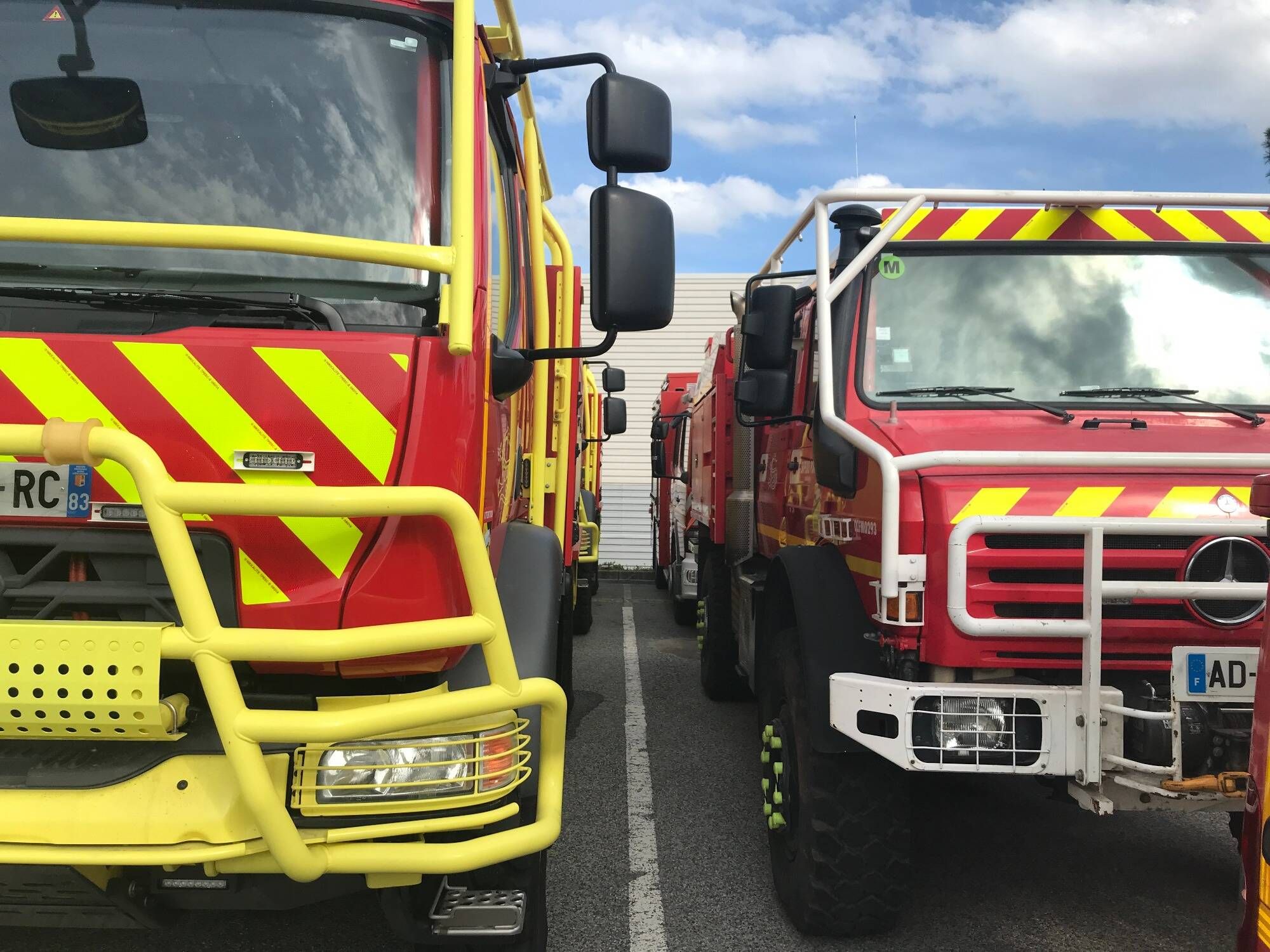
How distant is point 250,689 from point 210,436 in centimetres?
54

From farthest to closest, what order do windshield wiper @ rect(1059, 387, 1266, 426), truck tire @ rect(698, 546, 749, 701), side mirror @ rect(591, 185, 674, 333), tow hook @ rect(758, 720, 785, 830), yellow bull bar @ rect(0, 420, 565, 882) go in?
1. truck tire @ rect(698, 546, 749, 701)
2. tow hook @ rect(758, 720, 785, 830)
3. windshield wiper @ rect(1059, 387, 1266, 426)
4. side mirror @ rect(591, 185, 674, 333)
5. yellow bull bar @ rect(0, 420, 565, 882)

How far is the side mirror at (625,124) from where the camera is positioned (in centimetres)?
236

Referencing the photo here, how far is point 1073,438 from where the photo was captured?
3068 millimetres

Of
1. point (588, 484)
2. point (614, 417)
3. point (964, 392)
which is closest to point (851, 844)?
point (964, 392)

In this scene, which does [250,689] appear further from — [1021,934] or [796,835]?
[1021,934]

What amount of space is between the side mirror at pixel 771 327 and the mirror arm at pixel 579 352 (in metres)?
1.16

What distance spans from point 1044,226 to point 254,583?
3103 mm

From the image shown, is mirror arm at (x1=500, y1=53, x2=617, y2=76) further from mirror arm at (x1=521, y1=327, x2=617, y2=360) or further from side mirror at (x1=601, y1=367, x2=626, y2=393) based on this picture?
side mirror at (x1=601, y1=367, x2=626, y2=393)

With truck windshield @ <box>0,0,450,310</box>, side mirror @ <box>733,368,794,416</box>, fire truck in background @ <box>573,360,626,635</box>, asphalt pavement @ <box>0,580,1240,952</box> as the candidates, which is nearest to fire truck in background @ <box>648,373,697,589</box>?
fire truck in background @ <box>573,360,626,635</box>

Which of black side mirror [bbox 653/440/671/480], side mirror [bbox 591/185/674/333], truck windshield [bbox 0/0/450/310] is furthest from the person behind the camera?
black side mirror [bbox 653/440/671/480]

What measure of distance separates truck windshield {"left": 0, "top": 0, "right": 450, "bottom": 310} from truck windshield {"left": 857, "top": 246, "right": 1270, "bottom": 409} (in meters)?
1.89

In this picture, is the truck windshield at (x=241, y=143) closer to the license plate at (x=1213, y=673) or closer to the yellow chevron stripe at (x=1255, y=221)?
the license plate at (x=1213, y=673)

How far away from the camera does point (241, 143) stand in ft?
7.37

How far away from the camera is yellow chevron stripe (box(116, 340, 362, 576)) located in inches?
74.2
